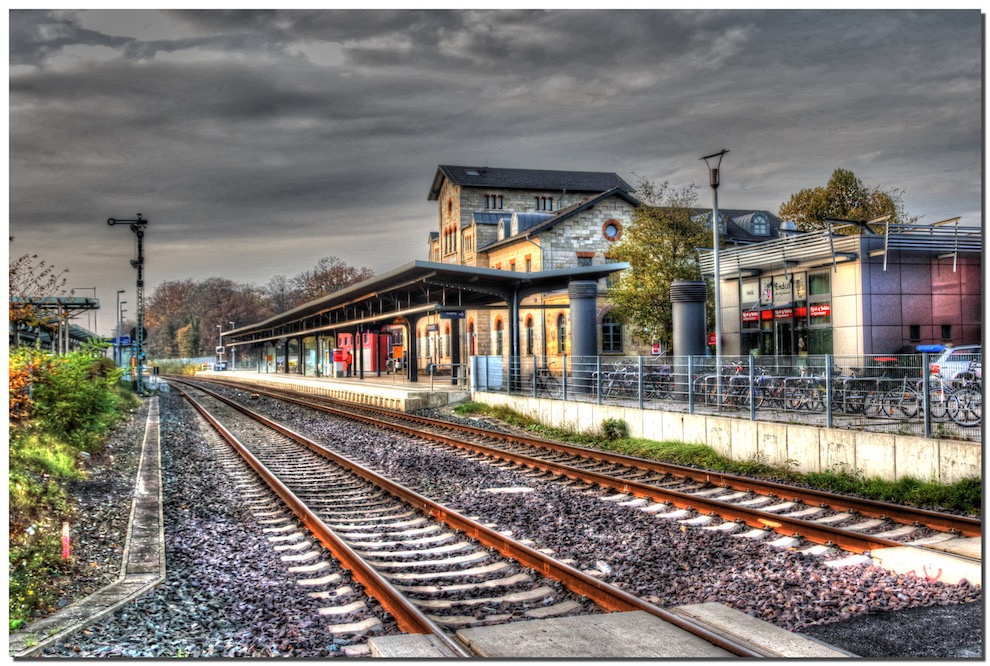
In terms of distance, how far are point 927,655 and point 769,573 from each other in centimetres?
194

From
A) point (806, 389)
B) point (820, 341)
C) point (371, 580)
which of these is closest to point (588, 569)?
point (371, 580)

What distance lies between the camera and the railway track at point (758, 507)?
7871mm

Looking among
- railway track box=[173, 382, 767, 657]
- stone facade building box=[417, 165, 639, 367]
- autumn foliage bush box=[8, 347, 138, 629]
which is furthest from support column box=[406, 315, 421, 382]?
railway track box=[173, 382, 767, 657]

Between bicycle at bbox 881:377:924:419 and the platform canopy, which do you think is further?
the platform canopy

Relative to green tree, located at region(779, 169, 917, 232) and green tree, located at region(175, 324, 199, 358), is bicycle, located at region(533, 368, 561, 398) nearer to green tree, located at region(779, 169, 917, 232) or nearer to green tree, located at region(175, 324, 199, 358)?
green tree, located at region(779, 169, 917, 232)

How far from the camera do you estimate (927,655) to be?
4945 millimetres

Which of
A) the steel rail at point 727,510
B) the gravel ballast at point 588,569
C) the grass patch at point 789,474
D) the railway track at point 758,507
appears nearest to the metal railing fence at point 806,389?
the grass patch at point 789,474

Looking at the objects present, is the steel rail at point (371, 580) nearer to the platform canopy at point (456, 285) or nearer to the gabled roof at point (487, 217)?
the platform canopy at point (456, 285)

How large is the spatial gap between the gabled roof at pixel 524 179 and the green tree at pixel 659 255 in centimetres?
2747

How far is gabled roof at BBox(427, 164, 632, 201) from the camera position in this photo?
5888 centimetres

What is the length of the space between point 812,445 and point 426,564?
6379 millimetres

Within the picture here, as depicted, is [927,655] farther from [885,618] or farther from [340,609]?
[340,609]

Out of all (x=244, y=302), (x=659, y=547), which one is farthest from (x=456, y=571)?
(x=244, y=302)

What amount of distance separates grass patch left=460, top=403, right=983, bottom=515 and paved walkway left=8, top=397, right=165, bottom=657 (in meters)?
6.99
